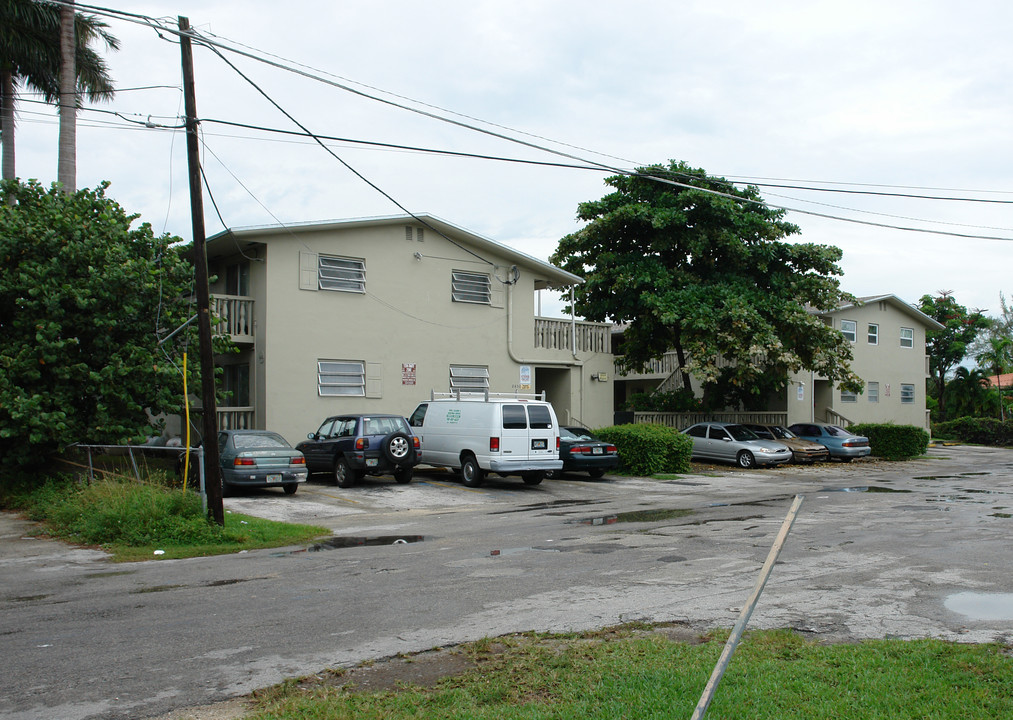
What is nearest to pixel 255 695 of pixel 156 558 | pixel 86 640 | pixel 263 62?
pixel 86 640

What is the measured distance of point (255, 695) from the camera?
5.43 metres

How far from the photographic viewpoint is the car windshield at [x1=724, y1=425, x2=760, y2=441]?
2786 cm

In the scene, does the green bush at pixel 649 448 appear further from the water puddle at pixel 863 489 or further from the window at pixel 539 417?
the water puddle at pixel 863 489

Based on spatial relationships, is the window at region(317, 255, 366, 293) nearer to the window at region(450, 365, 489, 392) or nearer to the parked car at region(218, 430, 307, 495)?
the window at region(450, 365, 489, 392)

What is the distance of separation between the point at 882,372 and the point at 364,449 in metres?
28.6

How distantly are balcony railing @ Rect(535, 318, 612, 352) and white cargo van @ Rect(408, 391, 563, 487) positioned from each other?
714 cm

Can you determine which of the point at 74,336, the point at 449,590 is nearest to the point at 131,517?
the point at 74,336

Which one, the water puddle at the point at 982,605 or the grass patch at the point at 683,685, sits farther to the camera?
the water puddle at the point at 982,605

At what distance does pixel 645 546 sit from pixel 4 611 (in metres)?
7.15

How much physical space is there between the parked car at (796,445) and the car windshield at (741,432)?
1.35 feet

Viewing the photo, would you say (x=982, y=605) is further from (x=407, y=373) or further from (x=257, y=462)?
(x=407, y=373)

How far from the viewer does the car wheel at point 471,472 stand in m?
19.8

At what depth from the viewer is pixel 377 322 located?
24375 mm

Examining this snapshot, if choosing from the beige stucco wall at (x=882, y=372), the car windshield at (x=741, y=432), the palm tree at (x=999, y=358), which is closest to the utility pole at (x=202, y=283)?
the car windshield at (x=741, y=432)
